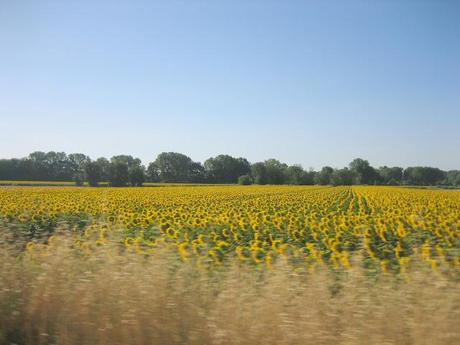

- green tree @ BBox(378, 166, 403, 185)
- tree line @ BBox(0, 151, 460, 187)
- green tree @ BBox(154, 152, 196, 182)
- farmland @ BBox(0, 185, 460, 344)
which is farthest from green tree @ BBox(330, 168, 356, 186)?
farmland @ BBox(0, 185, 460, 344)

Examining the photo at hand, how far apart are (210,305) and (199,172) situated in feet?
298

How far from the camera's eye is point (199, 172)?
9388cm

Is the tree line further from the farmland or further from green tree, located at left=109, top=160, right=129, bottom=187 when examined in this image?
the farmland

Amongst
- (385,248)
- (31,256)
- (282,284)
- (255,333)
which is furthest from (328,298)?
(385,248)

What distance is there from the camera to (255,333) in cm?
295

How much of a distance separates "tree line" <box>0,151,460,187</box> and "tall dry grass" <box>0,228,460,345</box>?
2235 inches

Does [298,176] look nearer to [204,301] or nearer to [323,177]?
[323,177]

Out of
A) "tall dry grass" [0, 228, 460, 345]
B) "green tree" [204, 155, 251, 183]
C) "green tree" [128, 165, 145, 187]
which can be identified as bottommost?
"tall dry grass" [0, 228, 460, 345]

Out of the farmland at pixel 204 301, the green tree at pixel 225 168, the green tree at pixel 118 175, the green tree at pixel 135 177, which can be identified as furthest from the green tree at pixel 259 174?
the farmland at pixel 204 301

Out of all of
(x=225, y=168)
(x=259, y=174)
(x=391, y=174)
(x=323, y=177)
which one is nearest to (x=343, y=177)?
(x=323, y=177)

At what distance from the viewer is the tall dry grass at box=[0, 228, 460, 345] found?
2854mm

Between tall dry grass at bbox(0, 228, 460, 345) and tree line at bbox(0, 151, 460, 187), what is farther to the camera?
tree line at bbox(0, 151, 460, 187)

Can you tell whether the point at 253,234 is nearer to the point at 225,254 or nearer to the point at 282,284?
the point at 225,254

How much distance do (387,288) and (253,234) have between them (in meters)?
5.09
